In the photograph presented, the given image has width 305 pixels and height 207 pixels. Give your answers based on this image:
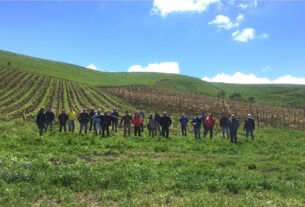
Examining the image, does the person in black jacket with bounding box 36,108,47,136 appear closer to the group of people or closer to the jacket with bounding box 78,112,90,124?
the group of people

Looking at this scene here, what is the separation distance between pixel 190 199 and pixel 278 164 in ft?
27.2

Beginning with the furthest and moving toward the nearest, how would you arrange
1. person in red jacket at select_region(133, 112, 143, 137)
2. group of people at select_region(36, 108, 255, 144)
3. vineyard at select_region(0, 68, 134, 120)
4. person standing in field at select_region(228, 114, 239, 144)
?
1. vineyard at select_region(0, 68, 134, 120)
2. person in red jacket at select_region(133, 112, 143, 137)
3. person standing in field at select_region(228, 114, 239, 144)
4. group of people at select_region(36, 108, 255, 144)

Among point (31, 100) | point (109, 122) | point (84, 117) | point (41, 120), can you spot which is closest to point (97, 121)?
point (84, 117)

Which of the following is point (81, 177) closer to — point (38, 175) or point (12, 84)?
point (38, 175)

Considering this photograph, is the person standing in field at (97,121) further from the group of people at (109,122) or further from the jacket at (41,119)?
the jacket at (41,119)

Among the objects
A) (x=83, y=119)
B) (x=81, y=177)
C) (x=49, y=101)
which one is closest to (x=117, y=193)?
(x=81, y=177)

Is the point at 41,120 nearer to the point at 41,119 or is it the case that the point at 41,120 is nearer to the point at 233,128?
the point at 41,119

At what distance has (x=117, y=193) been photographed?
1291 centimetres

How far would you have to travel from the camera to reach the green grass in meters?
12.5

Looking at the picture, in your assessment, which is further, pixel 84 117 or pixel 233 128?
pixel 84 117

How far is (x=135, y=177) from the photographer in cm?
1487

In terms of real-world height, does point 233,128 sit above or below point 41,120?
below

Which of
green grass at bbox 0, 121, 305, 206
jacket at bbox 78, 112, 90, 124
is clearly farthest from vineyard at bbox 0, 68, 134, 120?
green grass at bbox 0, 121, 305, 206

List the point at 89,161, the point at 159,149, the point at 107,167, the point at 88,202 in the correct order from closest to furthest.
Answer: the point at 88,202
the point at 107,167
the point at 89,161
the point at 159,149
